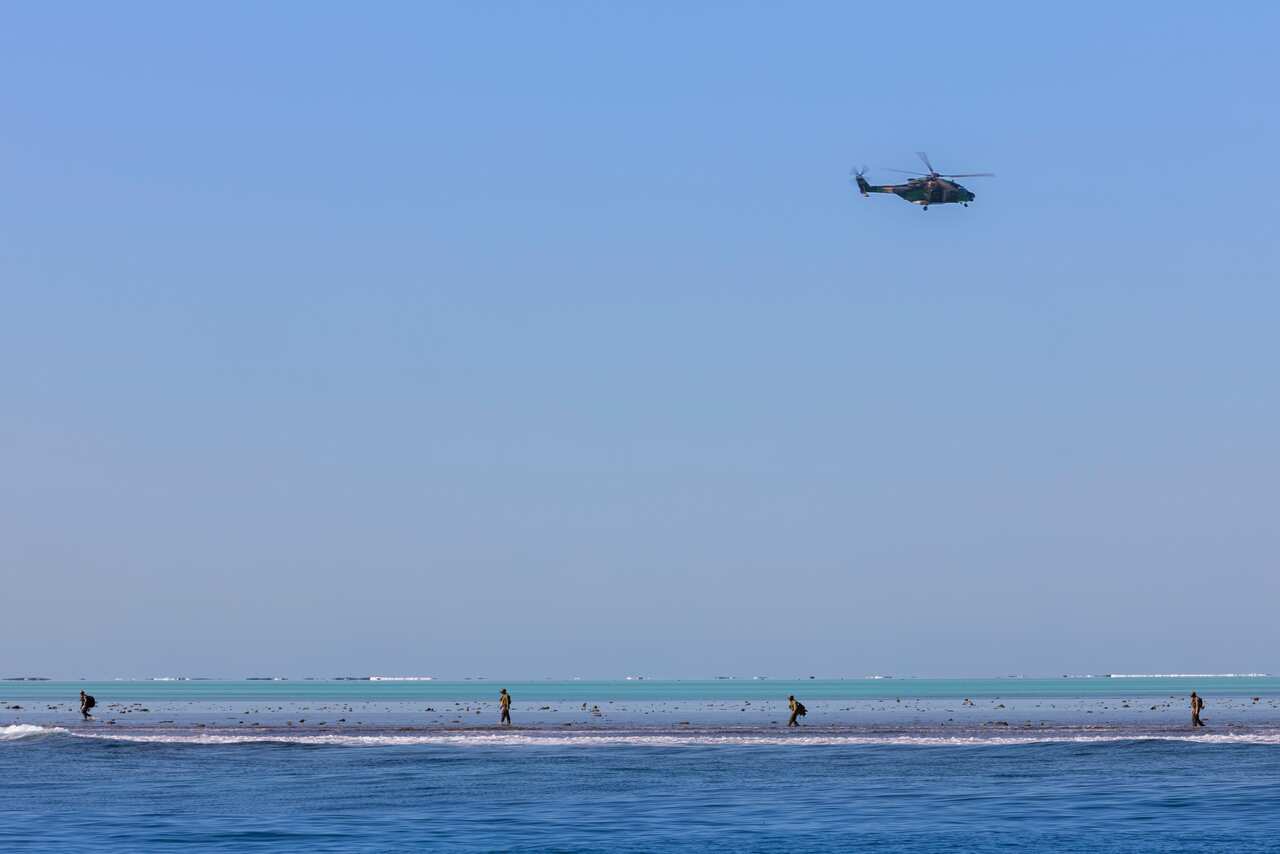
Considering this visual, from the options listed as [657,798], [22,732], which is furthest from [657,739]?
[22,732]

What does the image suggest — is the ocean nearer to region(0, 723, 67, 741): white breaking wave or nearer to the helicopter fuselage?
region(0, 723, 67, 741): white breaking wave

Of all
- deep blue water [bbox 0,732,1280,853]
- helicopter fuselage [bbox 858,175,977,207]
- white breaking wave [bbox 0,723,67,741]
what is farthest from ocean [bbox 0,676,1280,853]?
helicopter fuselage [bbox 858,175,977,207]

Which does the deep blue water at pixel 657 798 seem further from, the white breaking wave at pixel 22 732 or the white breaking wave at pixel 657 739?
the white breaking wave at pixel 22 732

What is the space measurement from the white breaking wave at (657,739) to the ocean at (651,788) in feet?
0.69

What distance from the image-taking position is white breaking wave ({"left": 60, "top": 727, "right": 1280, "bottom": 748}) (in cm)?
6344

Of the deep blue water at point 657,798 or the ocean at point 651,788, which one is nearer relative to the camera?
the deep blue water at point 657,798

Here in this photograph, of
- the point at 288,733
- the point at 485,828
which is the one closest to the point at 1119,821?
the point at 485,828

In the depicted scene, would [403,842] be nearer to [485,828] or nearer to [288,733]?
[485,828]

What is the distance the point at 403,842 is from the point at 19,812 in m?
14.7

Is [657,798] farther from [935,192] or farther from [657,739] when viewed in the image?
[935,192]

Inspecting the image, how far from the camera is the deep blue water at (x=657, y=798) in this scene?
35531 mm

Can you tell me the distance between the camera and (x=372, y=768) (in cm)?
5628

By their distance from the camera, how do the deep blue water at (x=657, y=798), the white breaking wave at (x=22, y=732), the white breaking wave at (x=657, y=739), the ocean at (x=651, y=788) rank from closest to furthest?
the deep blue water at (x=657, y=798)
the ocean at (x=651, y=788)
the white breaking wave at (x=657, y=739)
the white breaking wave at (x=22, y=732)

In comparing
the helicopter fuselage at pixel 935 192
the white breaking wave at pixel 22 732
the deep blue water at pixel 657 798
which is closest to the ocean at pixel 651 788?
the deep blue water at pixel 657 798
